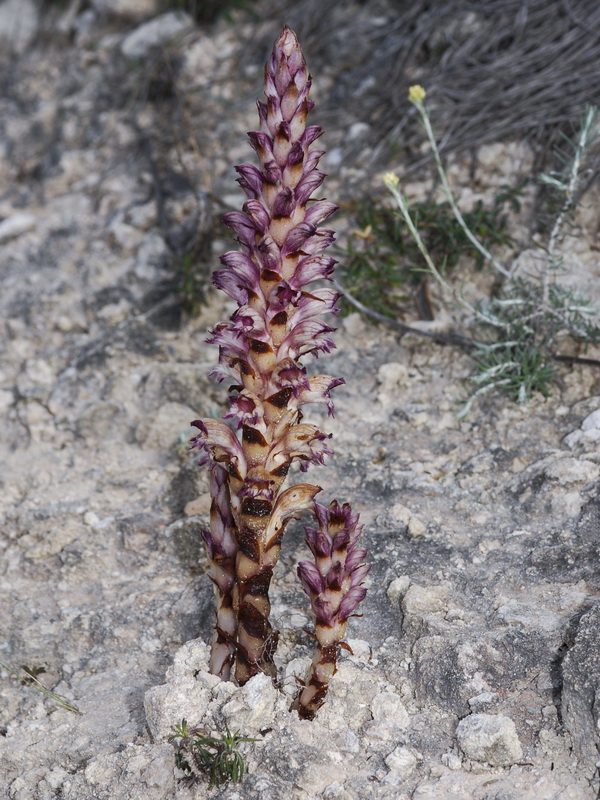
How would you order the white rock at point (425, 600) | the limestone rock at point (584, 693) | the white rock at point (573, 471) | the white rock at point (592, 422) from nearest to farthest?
1. the limestone rock at point (584, 693)
2. the white rock at point (425, 600)
3. the white rock at point (573, 471)
4. the white rock at point (592, 422)

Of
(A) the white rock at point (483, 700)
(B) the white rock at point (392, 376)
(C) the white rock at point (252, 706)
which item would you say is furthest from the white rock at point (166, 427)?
(A) the white rock at point (483, 700)

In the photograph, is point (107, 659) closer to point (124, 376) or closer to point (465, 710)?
point (465, 710)

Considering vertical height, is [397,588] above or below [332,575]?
below

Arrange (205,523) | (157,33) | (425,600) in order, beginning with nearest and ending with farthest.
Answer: (425,600), (205,523), (157,33)

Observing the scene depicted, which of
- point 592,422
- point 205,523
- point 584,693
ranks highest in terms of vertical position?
point 592,422

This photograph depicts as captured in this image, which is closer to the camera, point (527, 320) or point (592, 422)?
Result: point (592, 422)

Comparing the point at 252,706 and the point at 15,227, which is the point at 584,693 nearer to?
the point at 252,706

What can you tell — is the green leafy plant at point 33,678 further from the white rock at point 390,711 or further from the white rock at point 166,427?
the white rock at point 166,427

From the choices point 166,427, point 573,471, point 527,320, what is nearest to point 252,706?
point 573,471
